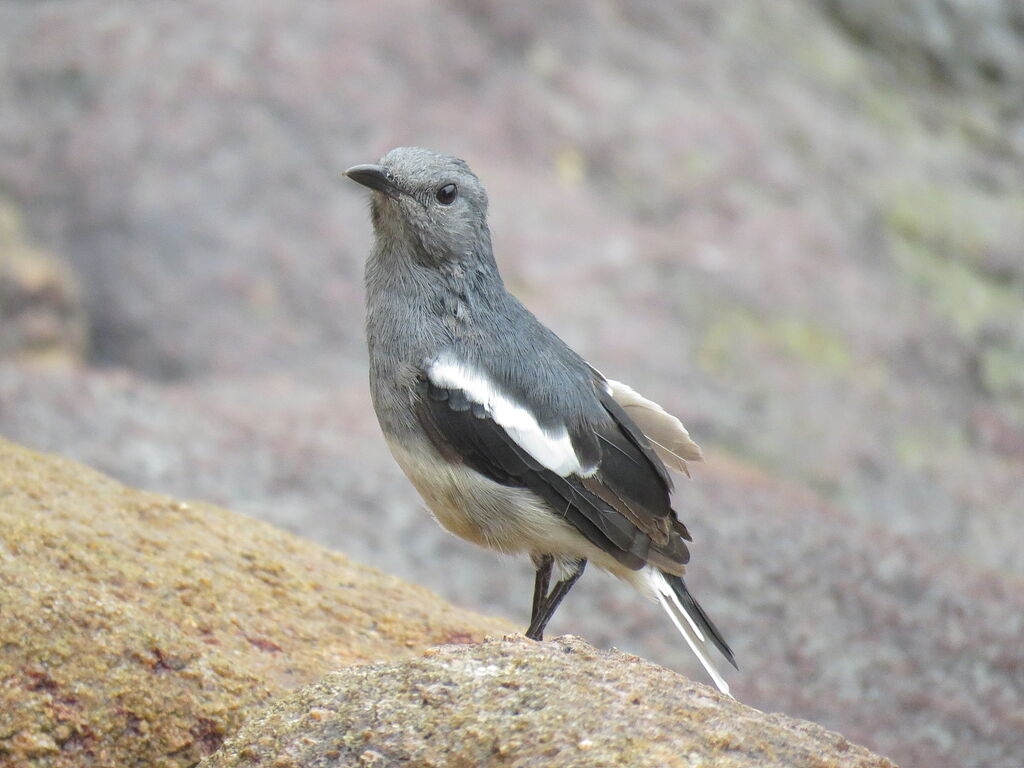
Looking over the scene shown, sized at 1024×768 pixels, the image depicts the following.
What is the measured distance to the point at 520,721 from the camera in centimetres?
313

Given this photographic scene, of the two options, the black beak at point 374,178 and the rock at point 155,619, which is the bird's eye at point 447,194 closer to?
the black beak at point 374,178

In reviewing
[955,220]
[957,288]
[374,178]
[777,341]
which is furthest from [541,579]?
[955,220]

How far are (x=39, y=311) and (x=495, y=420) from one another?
737 centimetres

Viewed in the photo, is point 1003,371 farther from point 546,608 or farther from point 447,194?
point 546,608

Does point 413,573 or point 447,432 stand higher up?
point 413,573

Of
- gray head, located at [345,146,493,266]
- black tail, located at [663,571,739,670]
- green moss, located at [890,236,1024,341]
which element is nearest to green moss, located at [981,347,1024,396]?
green moss, located at [890,236,1024,341]

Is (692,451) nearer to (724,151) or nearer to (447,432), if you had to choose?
(447,432)

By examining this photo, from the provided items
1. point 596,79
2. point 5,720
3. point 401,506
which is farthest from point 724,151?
point 5,720

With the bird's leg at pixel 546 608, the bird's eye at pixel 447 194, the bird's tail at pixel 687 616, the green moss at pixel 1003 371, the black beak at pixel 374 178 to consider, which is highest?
the green moss at pixel 1003 371

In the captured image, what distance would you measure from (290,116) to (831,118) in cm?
592

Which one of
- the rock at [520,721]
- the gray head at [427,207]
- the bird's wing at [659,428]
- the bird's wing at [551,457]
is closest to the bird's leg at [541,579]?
the bird's wing at [551,457]

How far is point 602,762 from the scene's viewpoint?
2.96m

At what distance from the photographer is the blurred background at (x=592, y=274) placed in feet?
26.8

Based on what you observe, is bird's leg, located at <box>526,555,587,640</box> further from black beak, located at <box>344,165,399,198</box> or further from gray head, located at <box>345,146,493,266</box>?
black beak, located at <box>344,165,399,198</box>
